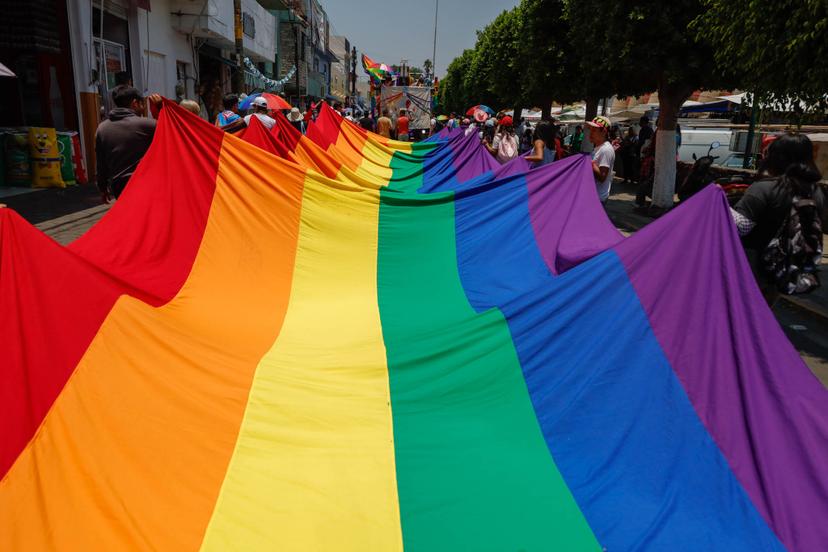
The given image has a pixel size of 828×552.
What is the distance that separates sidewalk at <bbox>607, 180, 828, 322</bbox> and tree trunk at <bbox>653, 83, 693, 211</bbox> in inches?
30.0

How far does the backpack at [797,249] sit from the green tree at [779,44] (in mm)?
2961

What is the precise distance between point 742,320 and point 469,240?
9.69ft

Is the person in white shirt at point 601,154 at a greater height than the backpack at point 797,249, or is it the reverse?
the person in white shirt at point 601,154

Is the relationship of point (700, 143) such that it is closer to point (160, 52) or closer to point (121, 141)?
point (160, 52)

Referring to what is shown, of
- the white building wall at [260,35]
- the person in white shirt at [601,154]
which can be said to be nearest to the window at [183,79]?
the white building wall at [260,35]

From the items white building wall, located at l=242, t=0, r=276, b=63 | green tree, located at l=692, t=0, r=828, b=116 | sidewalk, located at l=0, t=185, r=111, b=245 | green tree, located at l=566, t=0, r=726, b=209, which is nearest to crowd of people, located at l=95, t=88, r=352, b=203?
sidewalk, located at l=0, t=185, r=111, b=245

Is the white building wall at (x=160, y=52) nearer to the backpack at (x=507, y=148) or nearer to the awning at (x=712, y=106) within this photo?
the backpack at (x=507, y=148)

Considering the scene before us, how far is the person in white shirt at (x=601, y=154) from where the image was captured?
6.89 m

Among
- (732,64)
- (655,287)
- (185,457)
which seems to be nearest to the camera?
(185,457)

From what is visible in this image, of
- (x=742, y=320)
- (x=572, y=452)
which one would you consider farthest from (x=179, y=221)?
(x=742, y=320)

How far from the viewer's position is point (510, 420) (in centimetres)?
296

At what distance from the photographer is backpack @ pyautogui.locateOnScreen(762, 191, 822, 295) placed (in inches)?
155

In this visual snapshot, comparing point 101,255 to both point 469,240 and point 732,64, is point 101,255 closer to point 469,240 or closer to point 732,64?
point 469,240

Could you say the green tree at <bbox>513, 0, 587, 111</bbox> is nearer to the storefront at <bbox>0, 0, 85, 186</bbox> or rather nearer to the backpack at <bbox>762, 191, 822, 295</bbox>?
the storefront at <bbox>0, 0, 85, 186</bbox>
